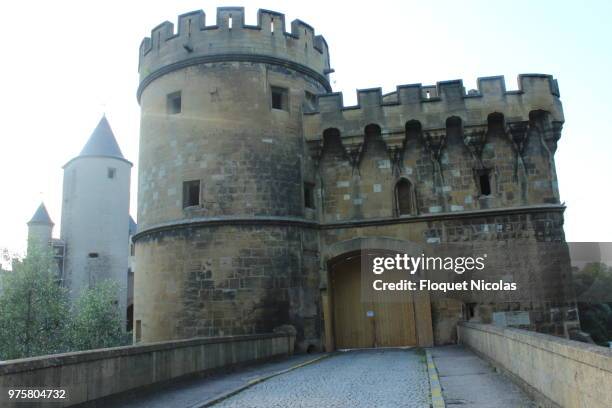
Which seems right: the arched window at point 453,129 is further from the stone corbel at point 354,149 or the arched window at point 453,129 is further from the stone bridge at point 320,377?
the stone bridge at point 320,377

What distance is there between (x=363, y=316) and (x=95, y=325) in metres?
13.7

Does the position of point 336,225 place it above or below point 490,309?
above

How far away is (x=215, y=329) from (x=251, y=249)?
6.94ft

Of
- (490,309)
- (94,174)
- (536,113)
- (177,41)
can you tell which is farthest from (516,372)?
(94,174)

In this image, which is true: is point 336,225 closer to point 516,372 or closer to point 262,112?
point 262,112

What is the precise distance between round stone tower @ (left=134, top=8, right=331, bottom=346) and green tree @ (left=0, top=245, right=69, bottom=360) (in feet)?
29.0

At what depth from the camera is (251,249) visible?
14.2 meters

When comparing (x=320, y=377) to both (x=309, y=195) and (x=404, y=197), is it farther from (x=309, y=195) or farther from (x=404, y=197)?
(x=404, y=197)

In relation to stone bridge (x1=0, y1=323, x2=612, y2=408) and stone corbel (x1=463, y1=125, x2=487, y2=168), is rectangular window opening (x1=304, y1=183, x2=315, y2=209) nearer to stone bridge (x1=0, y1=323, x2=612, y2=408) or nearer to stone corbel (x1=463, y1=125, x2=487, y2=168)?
stone corbel (x1=463, y1=125, x2=487, y2=168)

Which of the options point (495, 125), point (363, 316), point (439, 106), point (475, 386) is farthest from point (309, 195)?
point (475, 386)

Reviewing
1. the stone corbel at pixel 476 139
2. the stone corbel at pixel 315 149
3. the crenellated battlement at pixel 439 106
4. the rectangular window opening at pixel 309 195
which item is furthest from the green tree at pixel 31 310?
the stone corbel at pixel 476 139

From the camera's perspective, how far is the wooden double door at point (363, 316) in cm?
1541

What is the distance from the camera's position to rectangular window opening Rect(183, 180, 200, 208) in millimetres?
14827

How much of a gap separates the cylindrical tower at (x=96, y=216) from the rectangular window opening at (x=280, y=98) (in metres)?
21.9
